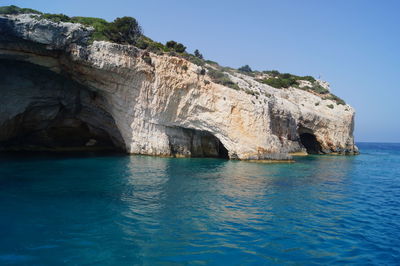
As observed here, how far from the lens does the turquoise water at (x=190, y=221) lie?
245 inches

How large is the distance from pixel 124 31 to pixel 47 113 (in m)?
10.3

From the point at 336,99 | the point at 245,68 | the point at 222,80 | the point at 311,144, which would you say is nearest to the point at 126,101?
the point at 222,80

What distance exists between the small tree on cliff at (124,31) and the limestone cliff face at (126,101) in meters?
2.61

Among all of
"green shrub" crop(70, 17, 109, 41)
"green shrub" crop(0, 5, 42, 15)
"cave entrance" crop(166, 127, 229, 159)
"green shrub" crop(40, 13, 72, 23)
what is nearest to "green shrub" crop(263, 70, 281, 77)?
"cave entrance" crop(166, 127, 229, 159)

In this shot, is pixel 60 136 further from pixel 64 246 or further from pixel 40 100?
pixel 64 246

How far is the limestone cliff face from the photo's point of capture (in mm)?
21375

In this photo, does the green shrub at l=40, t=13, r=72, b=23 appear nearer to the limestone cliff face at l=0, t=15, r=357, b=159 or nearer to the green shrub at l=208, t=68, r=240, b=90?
the limestone cliff face at l=0, t=15, r=357, b=159

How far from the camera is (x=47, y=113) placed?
82.5 feet

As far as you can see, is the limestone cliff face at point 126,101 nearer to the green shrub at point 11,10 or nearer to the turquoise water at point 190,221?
the green shrub at point 11,10

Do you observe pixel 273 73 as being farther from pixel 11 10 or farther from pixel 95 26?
pixel 11 10

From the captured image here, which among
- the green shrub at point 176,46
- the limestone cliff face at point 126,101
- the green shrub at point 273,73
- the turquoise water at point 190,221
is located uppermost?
the green shrub at point 273,73

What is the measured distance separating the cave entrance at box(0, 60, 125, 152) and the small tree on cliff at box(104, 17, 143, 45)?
532cm

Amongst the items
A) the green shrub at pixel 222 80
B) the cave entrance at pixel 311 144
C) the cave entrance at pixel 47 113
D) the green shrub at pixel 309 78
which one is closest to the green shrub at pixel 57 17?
the cave entrance at pixel 47 113

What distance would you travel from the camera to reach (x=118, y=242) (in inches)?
262
